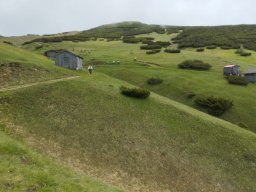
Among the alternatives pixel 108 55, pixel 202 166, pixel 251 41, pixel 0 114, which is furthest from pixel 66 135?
pixel 251 41

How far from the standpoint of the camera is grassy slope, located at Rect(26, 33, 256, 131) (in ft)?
220

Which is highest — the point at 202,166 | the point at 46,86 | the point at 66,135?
the point at 46,86

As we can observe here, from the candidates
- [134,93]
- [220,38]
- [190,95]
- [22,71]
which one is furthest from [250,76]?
[220,38]

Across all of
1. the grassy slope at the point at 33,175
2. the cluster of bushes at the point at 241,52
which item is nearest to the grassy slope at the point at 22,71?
the grassy slope at the point at 33,175

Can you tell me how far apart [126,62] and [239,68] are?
23.8 meters

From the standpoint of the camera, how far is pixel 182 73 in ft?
267

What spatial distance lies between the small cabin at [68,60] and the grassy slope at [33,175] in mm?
36638

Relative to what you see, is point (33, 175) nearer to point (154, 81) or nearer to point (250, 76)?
point (154, 81)

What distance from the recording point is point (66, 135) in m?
39.6

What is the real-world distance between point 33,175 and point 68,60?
149 feet

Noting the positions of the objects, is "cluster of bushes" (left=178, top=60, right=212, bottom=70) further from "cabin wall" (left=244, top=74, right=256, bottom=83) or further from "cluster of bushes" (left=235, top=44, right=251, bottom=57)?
"cluster of bushes" (left=235, top=44, right=251, bottom=57)

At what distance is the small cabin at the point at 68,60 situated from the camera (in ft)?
227

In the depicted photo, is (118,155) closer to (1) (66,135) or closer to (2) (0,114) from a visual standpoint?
(1) (66,135)

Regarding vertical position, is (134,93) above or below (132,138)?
above
